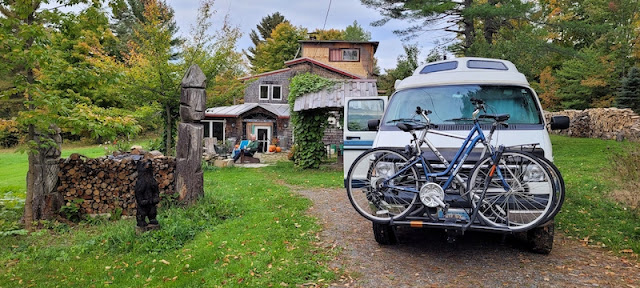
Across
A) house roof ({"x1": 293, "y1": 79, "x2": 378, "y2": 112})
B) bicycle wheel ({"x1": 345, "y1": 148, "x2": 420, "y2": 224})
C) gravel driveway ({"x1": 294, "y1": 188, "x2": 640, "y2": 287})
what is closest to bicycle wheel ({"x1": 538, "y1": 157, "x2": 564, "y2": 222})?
gravel driveway ({"x1": 294, "y1": 188, "x2": 640, "y2": 287})

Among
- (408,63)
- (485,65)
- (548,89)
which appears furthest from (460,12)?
(548,89)

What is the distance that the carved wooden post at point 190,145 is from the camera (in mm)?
6922

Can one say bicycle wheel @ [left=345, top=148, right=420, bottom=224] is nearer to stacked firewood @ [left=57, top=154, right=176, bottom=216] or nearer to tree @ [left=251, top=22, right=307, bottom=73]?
stacked firewood @ [left=57, top=154, right=176, bottom=216]

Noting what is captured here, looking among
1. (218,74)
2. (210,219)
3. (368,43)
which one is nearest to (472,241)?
(210,219)

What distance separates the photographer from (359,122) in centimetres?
1020

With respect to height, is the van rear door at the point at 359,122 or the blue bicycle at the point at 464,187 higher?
the van rear door at the point at 359,122

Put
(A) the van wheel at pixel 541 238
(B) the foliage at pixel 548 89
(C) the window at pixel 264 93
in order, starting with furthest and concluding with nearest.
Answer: (B) the foliage at pixel 548 89, (C) the window at pixel 264 93, (A) the van wheel at pixel 541 238

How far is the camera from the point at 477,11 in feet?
48.2

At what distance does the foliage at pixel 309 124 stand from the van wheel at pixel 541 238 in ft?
31.5

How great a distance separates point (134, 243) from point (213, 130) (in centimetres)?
2018

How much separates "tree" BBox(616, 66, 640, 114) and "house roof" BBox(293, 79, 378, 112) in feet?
62.3

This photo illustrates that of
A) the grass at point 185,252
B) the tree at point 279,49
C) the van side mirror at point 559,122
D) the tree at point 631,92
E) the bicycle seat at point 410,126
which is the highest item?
the tree at point 279,49

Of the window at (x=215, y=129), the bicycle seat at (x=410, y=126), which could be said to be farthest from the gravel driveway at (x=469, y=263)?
the window at (x=215, y=129)

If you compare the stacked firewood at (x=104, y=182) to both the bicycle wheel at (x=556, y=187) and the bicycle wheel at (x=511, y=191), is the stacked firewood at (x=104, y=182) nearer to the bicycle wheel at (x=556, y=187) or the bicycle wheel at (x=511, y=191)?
the bicycle wheel at (x=511, y=191)
